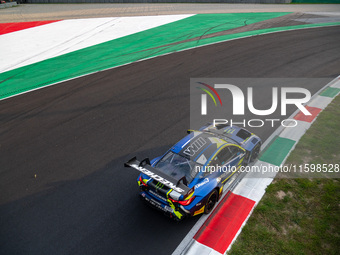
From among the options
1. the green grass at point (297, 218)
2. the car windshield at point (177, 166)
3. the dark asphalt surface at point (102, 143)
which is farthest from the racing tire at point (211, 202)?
the green grass at point (297, 218)

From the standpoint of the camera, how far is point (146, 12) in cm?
3253

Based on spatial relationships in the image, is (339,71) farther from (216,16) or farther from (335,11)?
(335,11)

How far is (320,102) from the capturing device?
13.1 meters

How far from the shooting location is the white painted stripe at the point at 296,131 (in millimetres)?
10569

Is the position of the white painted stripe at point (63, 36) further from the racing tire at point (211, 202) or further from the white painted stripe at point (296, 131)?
the white painted stripe at point (296, 131)

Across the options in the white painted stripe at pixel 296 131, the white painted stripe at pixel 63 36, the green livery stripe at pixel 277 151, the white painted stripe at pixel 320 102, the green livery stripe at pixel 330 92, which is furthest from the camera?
the white painted stripe at pixel 63 36

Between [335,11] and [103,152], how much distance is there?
32521mm

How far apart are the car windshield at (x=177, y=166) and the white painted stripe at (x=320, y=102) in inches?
336

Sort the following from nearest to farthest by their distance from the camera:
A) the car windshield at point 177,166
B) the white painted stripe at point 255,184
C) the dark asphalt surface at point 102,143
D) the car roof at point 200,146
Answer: the dark asphalt surface at point 102,143, the car windshield at point 177,166, the car roof at point 200,146, the white painted stripe at point 255,184

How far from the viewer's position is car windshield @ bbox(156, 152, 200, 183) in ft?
23.5

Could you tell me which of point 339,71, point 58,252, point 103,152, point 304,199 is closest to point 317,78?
point 339,71

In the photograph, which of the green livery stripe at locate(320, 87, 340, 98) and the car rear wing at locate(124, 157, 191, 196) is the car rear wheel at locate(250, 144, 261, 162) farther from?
the green livery stripe at locate(320, 87, 340, 98)

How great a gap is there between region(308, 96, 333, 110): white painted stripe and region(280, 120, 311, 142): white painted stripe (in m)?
2.00

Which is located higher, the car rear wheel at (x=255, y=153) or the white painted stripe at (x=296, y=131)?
the car rear wheel at (x=255, y=153)
